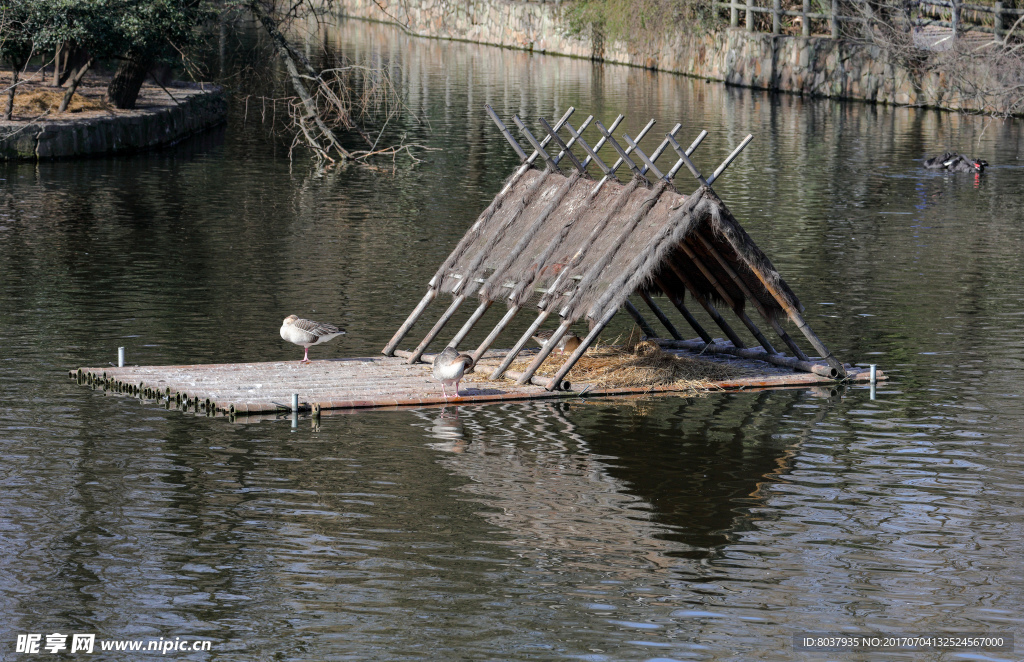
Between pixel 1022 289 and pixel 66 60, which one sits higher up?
pixel 66 60

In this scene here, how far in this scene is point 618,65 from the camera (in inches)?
2591

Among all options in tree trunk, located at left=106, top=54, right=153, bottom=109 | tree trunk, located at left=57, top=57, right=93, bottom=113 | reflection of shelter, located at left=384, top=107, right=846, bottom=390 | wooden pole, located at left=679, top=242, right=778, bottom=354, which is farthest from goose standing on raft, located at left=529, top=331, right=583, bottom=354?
tree trunk, located at left=106, top=54, right=153, bottom=109

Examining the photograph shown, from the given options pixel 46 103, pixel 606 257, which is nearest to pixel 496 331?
pixel 606 257

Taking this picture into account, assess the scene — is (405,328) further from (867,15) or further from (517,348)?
(867,15)

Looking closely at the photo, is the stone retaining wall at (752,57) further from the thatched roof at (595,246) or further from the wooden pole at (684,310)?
the wooden pole at (684,310)

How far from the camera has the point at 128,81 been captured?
37688 millimetres

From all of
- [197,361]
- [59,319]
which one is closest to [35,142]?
[59,319]

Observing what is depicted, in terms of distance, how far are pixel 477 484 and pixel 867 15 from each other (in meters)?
41.0

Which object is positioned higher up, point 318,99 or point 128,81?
point 128,81

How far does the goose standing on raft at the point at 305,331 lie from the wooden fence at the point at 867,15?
33.2 metres

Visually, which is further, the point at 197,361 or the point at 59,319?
the point at 59,319

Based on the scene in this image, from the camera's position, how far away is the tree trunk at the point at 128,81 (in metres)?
37.2

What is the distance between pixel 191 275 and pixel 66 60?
18199 mm

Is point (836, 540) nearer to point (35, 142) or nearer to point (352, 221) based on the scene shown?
point (352, 221)
